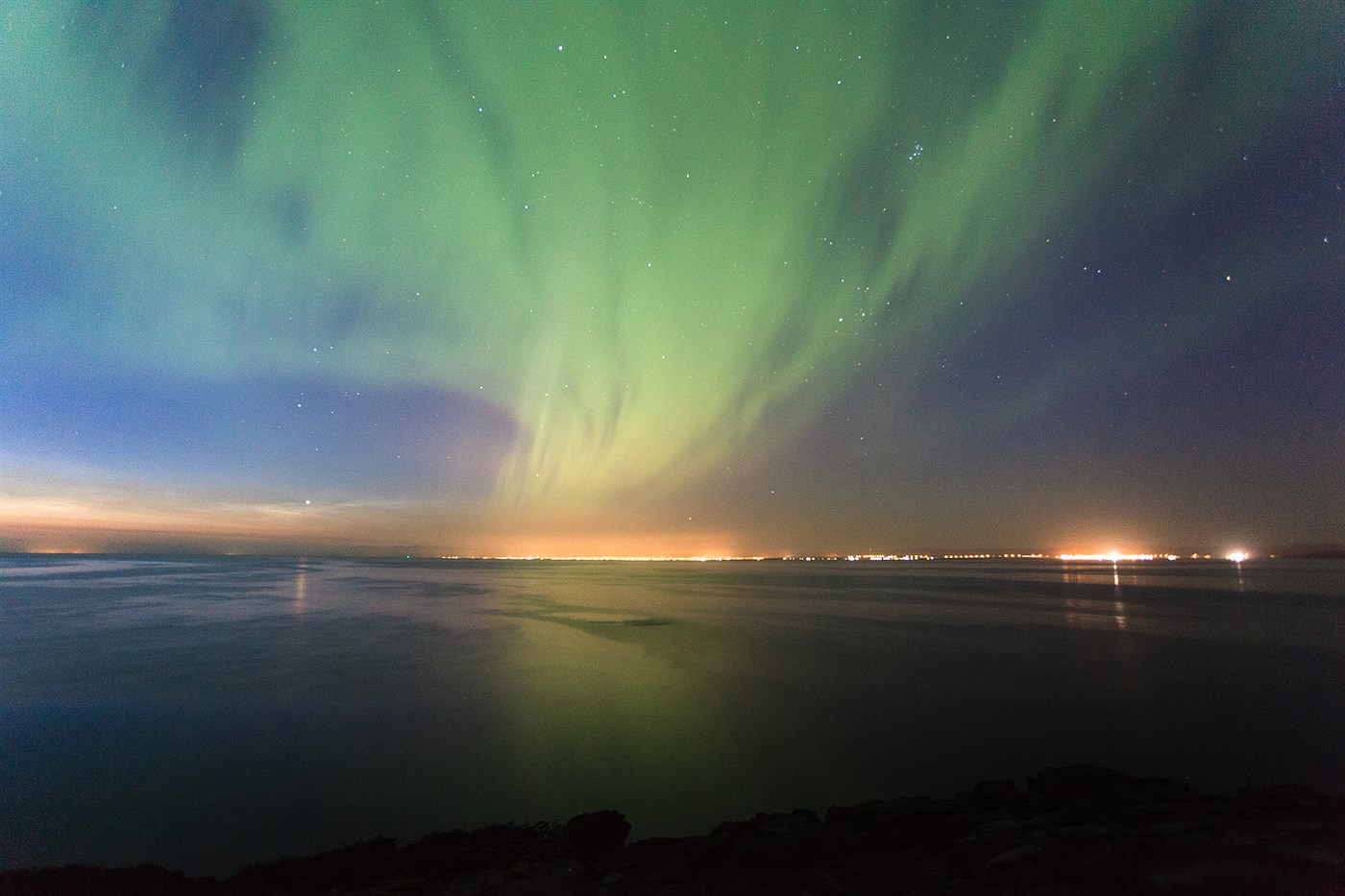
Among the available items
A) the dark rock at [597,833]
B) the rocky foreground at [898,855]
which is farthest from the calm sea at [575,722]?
the rocky foreground at [898,855]

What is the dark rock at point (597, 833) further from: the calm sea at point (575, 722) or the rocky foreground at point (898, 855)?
the calm sea at point (575, 722)

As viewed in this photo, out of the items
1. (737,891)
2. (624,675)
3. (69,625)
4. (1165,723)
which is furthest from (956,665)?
(69,625)

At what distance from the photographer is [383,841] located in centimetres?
902

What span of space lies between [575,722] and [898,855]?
9.40 meters

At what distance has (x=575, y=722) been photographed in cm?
1502

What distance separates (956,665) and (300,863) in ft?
65.2

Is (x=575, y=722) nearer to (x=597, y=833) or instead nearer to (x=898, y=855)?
(x=597, y=833)

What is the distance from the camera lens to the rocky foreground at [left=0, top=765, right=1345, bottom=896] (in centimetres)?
608

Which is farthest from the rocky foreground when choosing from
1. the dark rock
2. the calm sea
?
the calm sea

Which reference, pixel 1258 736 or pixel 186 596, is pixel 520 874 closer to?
pixel 1258 736

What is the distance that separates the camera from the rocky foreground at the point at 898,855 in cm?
608

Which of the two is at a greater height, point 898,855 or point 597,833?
point 898,855

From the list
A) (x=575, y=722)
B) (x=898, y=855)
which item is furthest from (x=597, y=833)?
(x=575, y=722)

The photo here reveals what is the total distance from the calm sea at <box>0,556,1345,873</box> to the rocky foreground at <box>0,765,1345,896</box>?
1012mm
